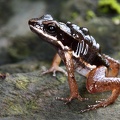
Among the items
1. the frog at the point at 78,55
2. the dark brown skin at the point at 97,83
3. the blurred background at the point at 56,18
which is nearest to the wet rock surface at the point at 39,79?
the blurred background at the point at 56,18

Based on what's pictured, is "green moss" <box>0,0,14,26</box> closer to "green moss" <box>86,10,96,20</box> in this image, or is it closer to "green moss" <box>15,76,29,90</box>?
"green moss" <box>86,10,96,20</box>

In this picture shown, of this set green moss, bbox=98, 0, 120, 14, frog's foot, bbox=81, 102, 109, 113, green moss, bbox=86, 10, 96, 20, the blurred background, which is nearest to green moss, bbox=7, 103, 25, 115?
frog's foot, bbox=81, 102, 109, 113

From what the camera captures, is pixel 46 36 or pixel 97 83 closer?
pixel 97 83

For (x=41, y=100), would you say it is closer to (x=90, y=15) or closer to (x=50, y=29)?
(x=50, y=29)

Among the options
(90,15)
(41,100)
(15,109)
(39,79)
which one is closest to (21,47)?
(90,15)

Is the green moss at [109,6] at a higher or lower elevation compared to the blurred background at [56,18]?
higher

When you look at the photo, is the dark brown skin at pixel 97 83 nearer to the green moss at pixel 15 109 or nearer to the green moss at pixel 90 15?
the green moss at pixel 15 109

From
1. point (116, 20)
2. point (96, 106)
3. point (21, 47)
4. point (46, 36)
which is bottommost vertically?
point (21, 47)
